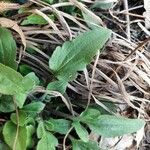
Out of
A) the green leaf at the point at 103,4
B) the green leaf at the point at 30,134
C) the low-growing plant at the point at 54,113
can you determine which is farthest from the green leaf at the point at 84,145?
the green leaf at the point at 103,4

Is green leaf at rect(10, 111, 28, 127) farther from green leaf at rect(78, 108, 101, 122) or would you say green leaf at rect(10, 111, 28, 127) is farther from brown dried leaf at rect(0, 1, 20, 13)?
brown dried leaf at rect(0, 1, 20, 13)

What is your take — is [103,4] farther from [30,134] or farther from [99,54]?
[30,134]

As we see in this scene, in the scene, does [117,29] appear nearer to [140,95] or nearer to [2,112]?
[140,95]

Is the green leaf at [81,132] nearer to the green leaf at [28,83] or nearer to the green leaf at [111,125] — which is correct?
the green leaf at [111,125]

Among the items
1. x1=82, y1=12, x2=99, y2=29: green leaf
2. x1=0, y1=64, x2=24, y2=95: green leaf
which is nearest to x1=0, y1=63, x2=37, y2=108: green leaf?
x1=0, y1=64, x2=24, y2=95: green leaf

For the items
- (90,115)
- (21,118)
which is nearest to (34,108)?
(21,118)

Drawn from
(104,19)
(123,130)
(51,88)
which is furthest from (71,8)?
(123,130)
